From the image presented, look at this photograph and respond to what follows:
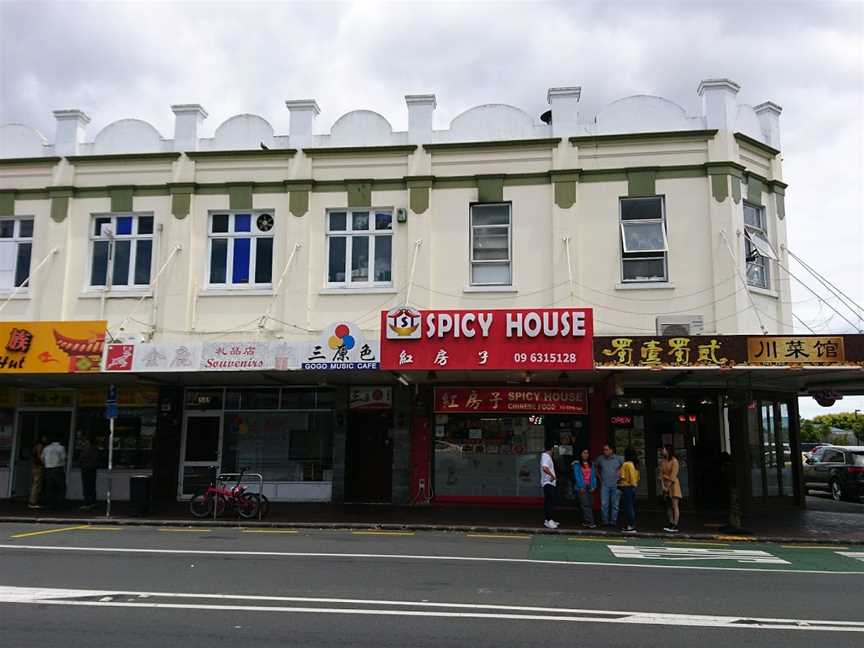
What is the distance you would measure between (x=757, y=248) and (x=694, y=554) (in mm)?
8552

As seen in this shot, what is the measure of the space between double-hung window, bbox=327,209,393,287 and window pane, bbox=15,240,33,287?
7.82 meters

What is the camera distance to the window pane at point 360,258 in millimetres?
17859

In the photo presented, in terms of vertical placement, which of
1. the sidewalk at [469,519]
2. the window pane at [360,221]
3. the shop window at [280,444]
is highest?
the window pane at [360,221]

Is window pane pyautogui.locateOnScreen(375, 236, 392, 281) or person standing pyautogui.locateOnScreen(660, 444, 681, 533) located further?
window pane pyautogui.locateOnScreen(375, 236, 392, 281)

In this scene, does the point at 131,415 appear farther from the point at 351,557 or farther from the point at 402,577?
the point at 402,577

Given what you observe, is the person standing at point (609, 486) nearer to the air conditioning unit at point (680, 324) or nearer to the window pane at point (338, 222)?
the air conditioning unit at point (680, 324)

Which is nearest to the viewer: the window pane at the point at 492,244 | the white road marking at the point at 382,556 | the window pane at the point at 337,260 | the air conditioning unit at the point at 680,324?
the white road marking at the point at 382,556

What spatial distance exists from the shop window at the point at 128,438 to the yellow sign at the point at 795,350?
550 inches

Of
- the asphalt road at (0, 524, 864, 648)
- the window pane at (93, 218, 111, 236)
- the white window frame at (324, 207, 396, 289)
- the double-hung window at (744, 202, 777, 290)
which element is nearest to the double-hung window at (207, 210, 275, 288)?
the white window frame at (324, 207, 396, 289)

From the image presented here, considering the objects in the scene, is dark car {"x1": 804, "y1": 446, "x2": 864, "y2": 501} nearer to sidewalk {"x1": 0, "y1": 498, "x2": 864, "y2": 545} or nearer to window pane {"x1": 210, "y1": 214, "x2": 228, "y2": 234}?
sidewalk {"x1": 0, "y1": 498, "x2": 864, "y2": 545}

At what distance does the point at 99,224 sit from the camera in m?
18.9

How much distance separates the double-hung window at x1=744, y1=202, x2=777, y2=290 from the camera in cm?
1736

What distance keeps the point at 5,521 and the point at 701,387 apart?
1549 centimetres

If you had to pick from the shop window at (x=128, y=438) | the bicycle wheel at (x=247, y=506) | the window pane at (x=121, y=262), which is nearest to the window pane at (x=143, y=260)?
the window pane at (x=121, y=262)
